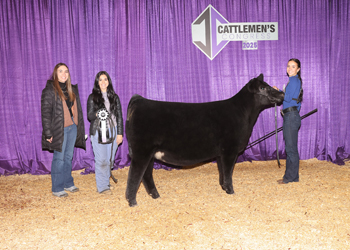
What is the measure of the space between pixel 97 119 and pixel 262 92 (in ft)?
7.45

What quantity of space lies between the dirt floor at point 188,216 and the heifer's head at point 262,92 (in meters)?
1.29

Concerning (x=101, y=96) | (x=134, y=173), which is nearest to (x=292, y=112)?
(x=134, y=173)

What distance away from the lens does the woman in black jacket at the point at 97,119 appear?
3.82m

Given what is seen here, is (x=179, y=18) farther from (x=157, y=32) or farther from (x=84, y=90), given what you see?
(x=84, y=90)

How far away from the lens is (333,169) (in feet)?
16.9

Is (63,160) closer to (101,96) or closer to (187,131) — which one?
(101,96)

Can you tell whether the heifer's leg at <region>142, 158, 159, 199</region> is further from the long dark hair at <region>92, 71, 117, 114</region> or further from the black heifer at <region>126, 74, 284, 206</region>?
the long dark hair at <region>92, 71, 117, 114</region>

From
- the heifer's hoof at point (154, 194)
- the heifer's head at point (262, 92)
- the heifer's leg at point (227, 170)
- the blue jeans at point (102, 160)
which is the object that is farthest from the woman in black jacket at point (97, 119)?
the heifer's head at point (262, 92)

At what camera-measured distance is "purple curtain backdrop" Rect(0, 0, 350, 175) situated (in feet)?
17.1

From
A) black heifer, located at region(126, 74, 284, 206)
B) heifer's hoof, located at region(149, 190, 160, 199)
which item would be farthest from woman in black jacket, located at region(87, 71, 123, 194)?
heifer's hoof, located at region(149, 190, 160, 199)

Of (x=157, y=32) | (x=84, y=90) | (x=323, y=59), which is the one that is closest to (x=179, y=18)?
(x=157, y=32)

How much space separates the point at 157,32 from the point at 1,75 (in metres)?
3.05

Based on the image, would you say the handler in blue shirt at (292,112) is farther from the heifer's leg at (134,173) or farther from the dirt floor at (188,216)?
the heifer's leg at (134,173)

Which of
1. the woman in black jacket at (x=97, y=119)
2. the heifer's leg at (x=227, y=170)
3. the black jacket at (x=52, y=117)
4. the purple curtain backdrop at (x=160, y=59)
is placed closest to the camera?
the heifer's leg at (x=227, y=170)
